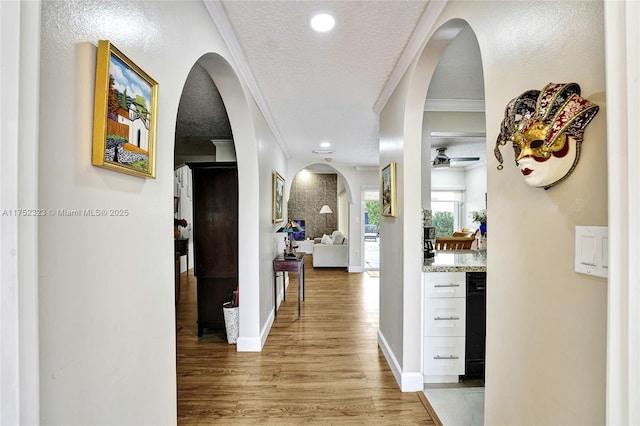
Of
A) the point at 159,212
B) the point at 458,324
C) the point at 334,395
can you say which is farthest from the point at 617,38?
the point at 334,395

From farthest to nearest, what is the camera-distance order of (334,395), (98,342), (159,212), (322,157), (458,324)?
(322,157) < (458,324) < (334,395) < (159,212) < (98,342)

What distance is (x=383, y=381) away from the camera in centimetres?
231

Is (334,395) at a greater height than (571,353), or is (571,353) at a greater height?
(571,353)

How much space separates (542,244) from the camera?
89cm

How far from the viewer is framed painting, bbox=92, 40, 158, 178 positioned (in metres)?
0.81

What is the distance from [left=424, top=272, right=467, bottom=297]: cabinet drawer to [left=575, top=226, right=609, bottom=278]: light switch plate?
1514 mm

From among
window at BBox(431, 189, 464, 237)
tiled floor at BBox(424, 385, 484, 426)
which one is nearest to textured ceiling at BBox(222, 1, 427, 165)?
tiled floor at BBox(424, 385, 484, 426)

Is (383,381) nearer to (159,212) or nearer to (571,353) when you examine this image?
(571,353)

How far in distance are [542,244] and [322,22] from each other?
1.59m

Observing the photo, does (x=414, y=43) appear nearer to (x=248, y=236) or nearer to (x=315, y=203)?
(x=248, y=236)

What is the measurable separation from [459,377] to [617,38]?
252cm

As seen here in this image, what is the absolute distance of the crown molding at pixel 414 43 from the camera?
1.58 meters

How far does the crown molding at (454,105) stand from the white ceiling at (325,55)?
0.11m

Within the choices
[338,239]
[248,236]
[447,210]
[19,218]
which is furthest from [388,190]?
[447,210]
